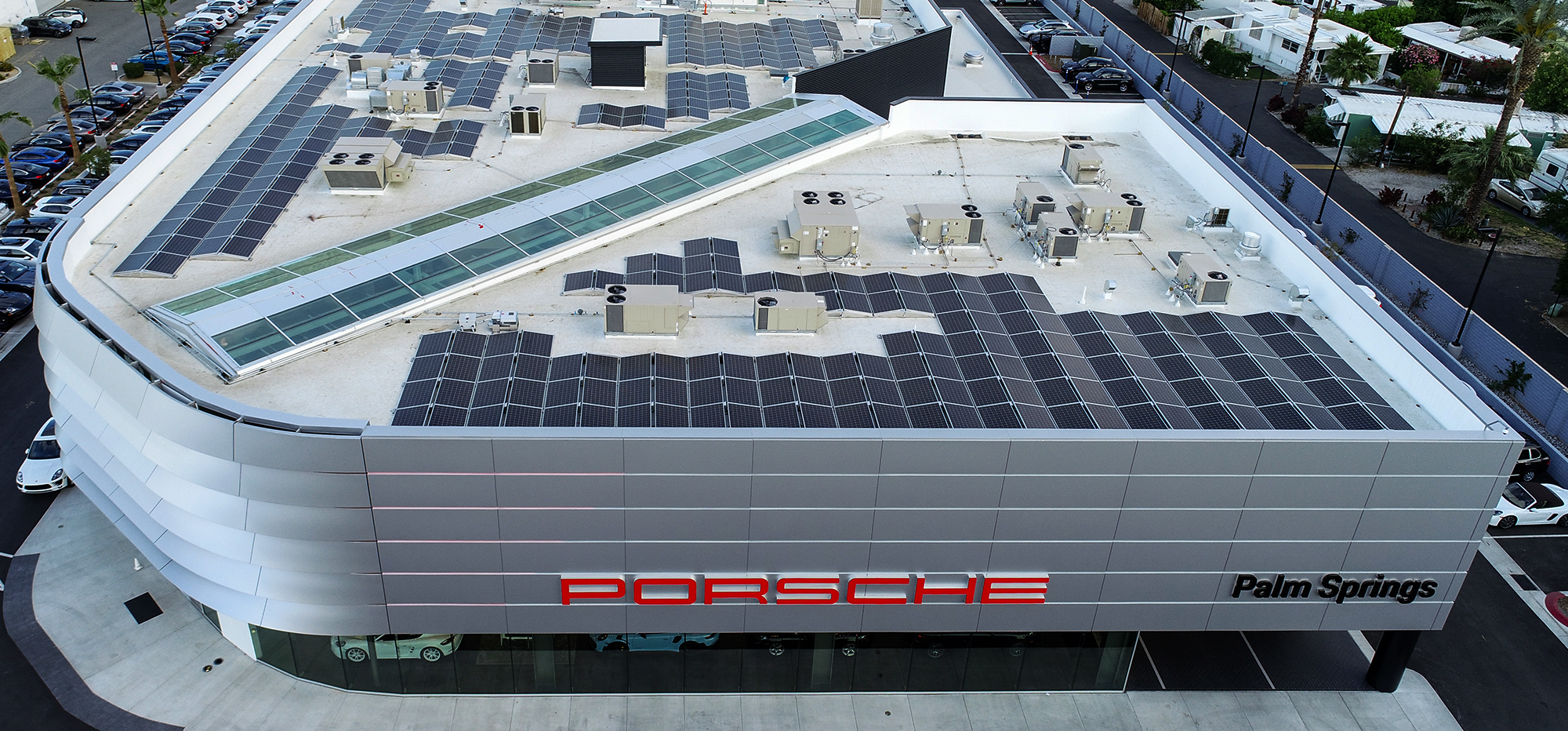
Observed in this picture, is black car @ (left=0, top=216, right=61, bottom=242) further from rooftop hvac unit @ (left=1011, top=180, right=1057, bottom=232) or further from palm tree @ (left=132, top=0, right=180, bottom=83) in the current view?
rooftop hvac unit @ (left=1011, top=180, right=1057, bottom=232)

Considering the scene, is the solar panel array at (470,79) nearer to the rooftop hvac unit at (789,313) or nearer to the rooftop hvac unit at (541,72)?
the rooftop hvac unit at (541,72)

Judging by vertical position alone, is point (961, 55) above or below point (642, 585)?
above

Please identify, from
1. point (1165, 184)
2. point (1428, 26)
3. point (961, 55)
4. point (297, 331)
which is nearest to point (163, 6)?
point (961, 55)

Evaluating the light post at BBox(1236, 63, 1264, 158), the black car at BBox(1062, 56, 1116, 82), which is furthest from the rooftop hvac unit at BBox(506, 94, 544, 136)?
the black car at BBox(1062, 56, 1116, 82)

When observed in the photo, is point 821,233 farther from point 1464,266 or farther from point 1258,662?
point 1464,266

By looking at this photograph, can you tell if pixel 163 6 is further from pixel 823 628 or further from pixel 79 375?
pixel 823 628

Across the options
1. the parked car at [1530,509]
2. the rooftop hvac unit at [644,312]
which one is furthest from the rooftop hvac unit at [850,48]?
the parked car at [1530,509]

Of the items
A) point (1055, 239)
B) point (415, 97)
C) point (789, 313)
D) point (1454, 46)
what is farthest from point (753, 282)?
point (1454, 46)
